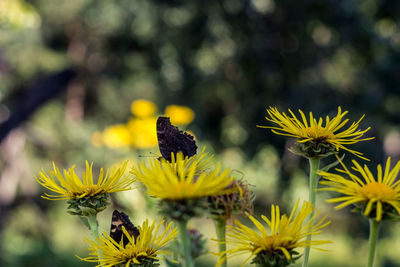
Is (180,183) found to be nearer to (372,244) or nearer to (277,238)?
(277,238)

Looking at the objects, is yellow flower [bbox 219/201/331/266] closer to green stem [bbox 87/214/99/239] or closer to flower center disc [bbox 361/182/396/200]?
flower center disc [bbox 361/182/396/200]

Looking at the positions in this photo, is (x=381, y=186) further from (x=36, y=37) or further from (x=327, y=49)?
(x=36, y=37)

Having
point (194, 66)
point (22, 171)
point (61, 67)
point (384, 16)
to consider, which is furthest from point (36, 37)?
point (384, 16)

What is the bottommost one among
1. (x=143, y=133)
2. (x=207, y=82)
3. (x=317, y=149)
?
(x=317, y=149)

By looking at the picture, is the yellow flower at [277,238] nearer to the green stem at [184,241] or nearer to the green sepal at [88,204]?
the green stem at [184,241]

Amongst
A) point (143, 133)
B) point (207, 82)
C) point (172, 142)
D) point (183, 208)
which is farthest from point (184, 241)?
point (207, 82)

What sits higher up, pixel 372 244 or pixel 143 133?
pixel 143 133

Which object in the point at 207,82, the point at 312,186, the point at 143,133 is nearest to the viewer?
the point at 312,186

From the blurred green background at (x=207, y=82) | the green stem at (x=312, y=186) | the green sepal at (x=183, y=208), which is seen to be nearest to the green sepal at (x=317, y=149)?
the green stem at (x=312, y=186)
